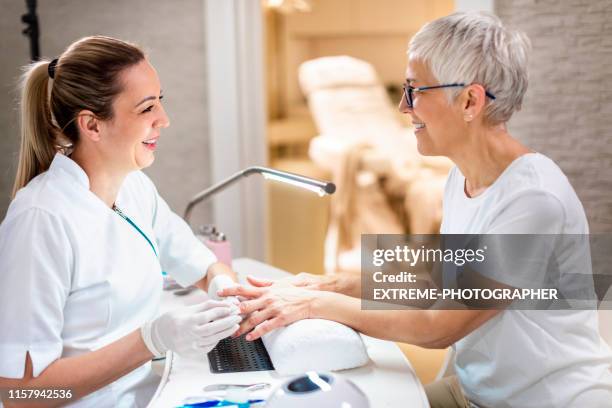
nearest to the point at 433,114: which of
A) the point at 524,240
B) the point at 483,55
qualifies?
the point at 483,55

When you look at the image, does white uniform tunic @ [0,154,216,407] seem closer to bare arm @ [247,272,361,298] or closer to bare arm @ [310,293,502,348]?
bare arm @ [247,272,361,298]

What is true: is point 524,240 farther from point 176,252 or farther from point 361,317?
point 176,252

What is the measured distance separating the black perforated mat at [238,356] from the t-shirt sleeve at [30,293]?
1.00 ft

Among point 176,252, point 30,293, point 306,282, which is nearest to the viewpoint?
point 30,293

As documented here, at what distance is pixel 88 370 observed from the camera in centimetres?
132

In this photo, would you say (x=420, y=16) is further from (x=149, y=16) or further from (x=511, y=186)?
(x=511, y=186)

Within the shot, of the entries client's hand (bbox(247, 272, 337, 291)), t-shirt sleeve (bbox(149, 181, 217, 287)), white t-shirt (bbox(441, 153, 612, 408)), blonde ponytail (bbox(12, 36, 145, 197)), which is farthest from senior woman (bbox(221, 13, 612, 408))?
blonde ponytail (bbox(12, 36, 145, 197))

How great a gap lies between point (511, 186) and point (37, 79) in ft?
3.12

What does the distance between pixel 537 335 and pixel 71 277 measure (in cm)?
90

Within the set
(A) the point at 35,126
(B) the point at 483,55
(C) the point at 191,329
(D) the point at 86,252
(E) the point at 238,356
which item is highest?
(B) the point at 483,55

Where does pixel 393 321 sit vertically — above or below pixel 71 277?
below

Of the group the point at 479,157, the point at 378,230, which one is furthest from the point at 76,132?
the point at 378,230

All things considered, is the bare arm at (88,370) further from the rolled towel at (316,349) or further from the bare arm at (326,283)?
the bare arm at (326,283)

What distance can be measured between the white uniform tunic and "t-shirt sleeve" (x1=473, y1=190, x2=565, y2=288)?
728mm
